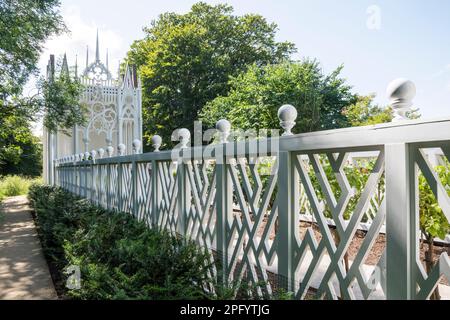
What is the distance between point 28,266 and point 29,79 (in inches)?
308

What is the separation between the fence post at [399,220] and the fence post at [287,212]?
0.59m

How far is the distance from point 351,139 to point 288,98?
21.3 meters

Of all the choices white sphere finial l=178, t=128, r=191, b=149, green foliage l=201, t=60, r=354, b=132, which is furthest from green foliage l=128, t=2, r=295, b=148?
white sphere finial l=178, t=128, r=191, b=149

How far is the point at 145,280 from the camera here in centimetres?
236

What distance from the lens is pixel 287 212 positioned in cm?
190

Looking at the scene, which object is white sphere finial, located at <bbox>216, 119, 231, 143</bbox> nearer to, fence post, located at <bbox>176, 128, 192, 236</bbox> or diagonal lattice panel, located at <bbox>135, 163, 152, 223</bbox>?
fence post, located at <bbox>176, 128, 192, 236</bbox>

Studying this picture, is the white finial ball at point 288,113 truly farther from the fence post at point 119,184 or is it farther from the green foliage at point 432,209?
the fence post at point 119,184

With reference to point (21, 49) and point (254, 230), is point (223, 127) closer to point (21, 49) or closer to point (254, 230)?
point (254, 230)

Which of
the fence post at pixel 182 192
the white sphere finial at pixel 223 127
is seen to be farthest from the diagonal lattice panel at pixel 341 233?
the fence post at pixel 182 192

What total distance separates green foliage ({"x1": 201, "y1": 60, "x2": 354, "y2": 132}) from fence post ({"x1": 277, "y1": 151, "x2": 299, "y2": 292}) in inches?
780

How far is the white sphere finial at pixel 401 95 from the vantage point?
134 centimetres

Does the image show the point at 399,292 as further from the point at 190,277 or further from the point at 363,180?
the point at 363,180

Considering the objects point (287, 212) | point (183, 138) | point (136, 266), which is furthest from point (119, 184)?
point (287, 212)

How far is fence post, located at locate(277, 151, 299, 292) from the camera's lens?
1881 millimetres
